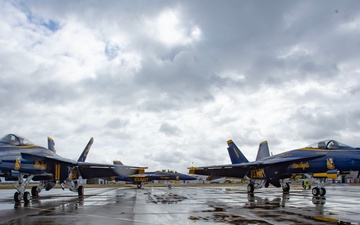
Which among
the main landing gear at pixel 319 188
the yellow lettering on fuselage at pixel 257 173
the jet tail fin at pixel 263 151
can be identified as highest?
the jet tail fin at pixel 263 151

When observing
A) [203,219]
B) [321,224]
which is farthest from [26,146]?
[321,224]

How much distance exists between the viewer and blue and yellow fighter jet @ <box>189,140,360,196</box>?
18513 millimetres

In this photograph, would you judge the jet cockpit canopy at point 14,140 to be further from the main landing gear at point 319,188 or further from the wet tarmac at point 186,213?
the main landing gear at point 319,188

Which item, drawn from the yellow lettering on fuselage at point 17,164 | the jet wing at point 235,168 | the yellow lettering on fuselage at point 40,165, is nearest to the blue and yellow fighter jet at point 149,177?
the jet wing at point 235,168

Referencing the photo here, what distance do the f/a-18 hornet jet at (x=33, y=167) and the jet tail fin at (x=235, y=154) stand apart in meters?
11.2

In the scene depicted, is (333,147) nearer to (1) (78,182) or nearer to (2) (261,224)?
(2) (261,224)

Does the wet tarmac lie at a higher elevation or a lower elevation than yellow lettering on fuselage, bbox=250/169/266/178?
lower

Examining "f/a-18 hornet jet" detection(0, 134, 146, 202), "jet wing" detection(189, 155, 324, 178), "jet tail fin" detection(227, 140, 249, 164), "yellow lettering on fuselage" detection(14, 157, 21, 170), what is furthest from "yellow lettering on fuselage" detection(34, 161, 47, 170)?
"jet tail fin" detection(227, 140, 249, 164)

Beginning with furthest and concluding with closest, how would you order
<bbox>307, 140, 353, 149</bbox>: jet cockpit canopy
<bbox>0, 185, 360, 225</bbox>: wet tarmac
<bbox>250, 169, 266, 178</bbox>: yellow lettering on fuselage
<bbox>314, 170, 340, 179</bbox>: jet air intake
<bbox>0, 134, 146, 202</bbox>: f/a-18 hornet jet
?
<bbox>250, 169, 266, 178</bbox>: yellow lettering on fuselage
<bbox>307, 140, 353, 149</bbox>: jet cockpit canopy
<bbox>314, 170, 340, 179</bbox>: jet air intake
<bbox>0, 134, 146, 202</bbox>: f/a-18 hornet jet
<bbox>0, 185, 360, 225</bbox>: wet tarmac

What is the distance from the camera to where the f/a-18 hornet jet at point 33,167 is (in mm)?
15438

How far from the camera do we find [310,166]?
20.2m

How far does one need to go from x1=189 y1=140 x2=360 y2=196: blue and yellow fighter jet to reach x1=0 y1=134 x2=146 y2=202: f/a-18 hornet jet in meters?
9.15

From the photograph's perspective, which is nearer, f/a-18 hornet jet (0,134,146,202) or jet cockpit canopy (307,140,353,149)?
f/a-18 hornet jet (0,134,146,202)

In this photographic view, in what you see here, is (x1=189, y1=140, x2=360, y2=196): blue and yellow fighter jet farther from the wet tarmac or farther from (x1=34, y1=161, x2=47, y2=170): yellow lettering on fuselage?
(x1=34, y1=161, x2=47, y2=170): yellow lettering on fuselage
